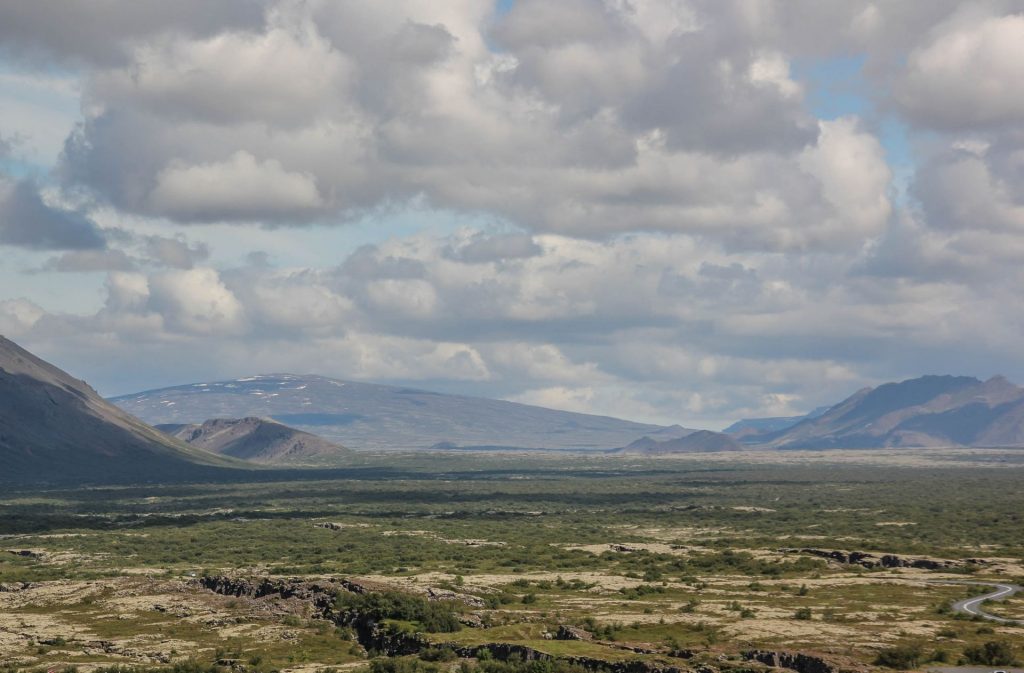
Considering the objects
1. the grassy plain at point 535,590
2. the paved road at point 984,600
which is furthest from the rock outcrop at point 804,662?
the paved road at point 984,600

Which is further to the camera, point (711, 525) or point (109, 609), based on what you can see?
point (711, 525)

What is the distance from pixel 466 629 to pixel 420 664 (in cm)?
1089

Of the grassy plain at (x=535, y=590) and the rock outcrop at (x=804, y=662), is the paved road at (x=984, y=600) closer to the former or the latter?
the grassy plain at (x=535, y=590)

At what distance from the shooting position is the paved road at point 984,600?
Answer: 84375 mm

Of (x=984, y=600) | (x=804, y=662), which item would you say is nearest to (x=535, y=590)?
(x=984, y=600)

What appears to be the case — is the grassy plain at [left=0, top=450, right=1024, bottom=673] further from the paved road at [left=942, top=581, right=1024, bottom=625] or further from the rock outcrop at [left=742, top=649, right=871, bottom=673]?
the rock outcrop at [left=742, top=649, right=871, bottom=673]

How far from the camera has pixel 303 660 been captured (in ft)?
249

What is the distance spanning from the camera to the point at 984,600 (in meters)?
94.7

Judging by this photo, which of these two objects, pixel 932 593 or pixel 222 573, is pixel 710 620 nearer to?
pixel 932 593

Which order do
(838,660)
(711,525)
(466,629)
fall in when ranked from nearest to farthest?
(838,660), (466,629), (711,525)

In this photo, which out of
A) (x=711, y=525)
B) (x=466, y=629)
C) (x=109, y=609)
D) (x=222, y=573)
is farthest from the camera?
(x=711, y=525)

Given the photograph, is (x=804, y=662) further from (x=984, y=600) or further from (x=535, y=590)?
(x=535, y=590)

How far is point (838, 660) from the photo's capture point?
6788 centimetres

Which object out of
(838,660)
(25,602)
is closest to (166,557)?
(25,602)
